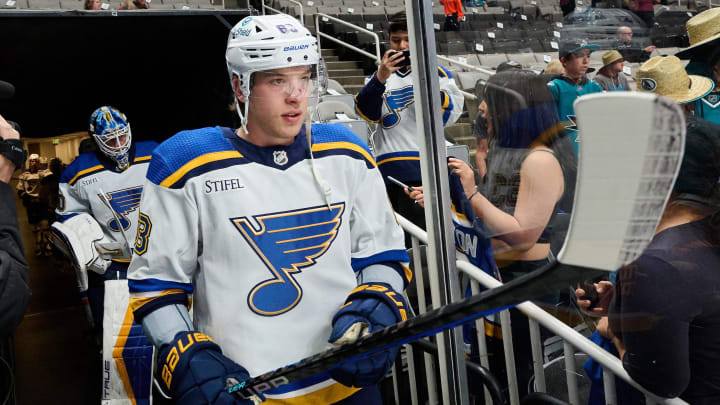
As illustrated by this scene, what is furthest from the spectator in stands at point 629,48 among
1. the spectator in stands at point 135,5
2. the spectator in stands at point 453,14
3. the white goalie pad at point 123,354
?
the spectator in stands at point 135,5

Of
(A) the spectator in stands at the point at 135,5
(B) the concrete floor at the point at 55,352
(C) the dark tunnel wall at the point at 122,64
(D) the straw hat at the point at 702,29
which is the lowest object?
(B) the concrete floor at the point at 55,352

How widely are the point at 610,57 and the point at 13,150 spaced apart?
132 centimetres

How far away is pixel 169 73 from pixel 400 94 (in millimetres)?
3918

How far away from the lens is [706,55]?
68cm

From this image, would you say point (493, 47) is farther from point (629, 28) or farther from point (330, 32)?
point (330, 32)

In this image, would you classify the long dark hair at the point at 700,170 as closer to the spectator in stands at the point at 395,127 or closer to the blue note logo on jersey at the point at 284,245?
the blue note logo on jersey at the point at 284,245

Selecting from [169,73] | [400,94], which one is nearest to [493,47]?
[400,94]

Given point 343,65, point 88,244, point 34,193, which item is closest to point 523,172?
point 88,244

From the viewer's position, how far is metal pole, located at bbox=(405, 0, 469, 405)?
1061 millimetres

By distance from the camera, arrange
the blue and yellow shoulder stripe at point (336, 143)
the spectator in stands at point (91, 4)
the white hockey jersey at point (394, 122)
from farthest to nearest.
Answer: the spectator in stands at point (91, 4) < the white hockey jersey at point (394, 122) < the blue and yellow shoulder stripe at point (336, 143)

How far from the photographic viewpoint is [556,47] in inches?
29.6

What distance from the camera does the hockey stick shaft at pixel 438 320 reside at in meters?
0.59

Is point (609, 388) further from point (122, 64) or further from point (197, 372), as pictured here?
point (122, 64)

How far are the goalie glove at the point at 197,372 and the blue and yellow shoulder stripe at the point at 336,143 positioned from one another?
43cm
